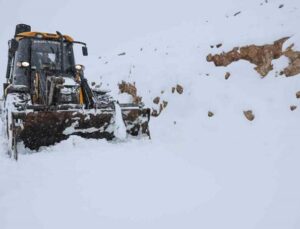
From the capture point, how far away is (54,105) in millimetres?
6324

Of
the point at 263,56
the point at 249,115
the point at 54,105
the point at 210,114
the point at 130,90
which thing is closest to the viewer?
the point at 54,105

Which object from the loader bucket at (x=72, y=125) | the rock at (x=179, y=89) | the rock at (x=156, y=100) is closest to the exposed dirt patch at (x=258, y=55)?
the rock at (x=179, y=89)

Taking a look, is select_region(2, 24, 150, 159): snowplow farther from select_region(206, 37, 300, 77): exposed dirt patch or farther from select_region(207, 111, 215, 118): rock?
select_region(206, 37, 300, 77): exposed dirt patch

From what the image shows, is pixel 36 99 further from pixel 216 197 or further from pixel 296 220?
pixel 296 220

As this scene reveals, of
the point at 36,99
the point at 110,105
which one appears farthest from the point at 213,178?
the point at 36,99

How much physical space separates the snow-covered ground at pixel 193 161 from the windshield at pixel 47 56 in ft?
5.81

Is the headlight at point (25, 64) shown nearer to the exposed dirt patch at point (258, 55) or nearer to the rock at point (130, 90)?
the rock at point (130, 90)

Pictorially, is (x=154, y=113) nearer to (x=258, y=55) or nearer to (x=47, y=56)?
(x=258, y=55)

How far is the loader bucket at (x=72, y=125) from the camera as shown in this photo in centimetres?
606

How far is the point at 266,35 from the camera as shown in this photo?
835 cm

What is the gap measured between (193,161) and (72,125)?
2195 mm

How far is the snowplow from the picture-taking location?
6.08 metres

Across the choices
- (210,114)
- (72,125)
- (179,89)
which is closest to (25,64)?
(72,125)

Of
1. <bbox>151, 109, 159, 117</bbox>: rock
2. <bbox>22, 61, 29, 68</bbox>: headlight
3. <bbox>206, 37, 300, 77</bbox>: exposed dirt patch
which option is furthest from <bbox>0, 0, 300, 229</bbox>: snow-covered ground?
<bbox>22, 61, 29, 68</bbox>: headlight
